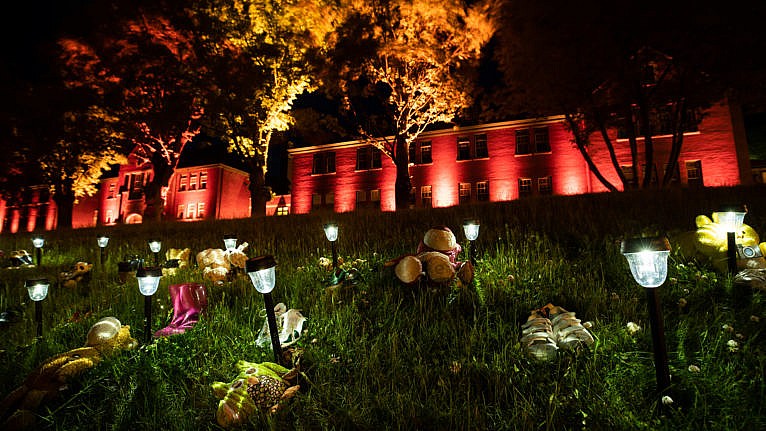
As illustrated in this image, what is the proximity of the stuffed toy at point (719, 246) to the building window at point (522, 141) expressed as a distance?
2163 cm

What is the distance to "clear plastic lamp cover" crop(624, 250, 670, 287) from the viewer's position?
78.3 inches

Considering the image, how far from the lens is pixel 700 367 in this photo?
7.66 ft

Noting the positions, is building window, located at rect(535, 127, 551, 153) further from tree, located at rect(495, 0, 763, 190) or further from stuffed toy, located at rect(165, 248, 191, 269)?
stuffed toy, located at rect(165, 248, 191, 269)

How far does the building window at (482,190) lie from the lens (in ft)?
82.2

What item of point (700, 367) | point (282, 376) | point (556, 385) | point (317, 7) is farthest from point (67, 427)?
point (317, 7)

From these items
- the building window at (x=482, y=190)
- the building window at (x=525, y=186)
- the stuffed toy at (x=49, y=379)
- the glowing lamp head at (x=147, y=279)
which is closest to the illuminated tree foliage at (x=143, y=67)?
the glowing lamp head at (x=147, y=279)

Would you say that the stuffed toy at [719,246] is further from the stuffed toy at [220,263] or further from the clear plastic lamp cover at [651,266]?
the stuffed toy at [220,263]

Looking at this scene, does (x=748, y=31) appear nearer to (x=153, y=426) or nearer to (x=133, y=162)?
(x=153, y=426)

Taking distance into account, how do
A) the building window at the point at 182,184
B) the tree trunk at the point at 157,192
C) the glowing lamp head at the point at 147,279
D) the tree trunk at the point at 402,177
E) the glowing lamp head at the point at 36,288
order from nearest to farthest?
the glowing lamp head at the point at 147,279, the glowing lamp head at the point at 36,288, the tree trunk at the point at 402,177, the tree trunk at the point at 157,192, the building window at the point at 182,184

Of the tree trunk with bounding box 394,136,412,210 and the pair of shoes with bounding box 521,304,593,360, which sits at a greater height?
the tree trunk with bounding box 394,136,412,210

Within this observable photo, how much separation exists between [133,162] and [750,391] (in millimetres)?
44472

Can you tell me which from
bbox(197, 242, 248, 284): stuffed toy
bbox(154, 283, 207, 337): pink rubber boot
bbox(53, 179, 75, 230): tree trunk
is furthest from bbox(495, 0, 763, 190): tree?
bbox(53, 179, 75, 230): tree trunk

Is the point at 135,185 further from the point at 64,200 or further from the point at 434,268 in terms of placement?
the point at 434,268

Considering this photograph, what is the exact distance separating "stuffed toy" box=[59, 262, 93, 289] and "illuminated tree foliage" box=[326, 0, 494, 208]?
11.6 meters
